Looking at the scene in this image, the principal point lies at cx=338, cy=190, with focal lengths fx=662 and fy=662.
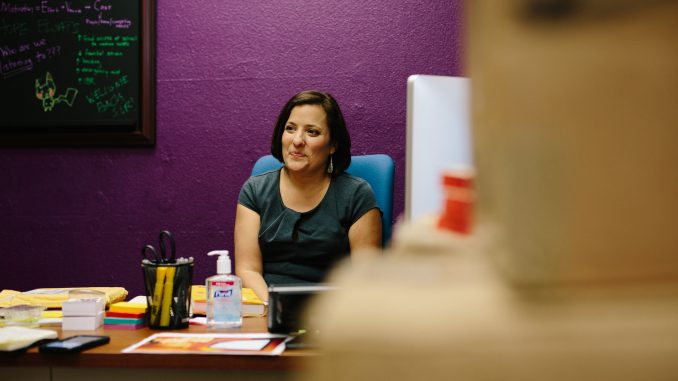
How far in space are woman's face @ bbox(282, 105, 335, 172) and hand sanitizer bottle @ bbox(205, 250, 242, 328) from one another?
85cm

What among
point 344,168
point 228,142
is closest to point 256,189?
point 344,168

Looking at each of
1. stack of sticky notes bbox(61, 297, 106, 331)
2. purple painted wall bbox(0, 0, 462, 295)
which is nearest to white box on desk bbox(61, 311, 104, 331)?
stack of sticky notes bbox(61, 297, 106, 331)

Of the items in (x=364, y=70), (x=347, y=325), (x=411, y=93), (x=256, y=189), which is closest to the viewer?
(x=347, y=325)

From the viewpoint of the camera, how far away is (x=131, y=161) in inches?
118

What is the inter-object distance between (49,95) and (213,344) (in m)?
2.17

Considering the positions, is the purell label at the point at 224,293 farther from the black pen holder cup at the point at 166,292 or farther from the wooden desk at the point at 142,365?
the wooden desk at the point at 142,365

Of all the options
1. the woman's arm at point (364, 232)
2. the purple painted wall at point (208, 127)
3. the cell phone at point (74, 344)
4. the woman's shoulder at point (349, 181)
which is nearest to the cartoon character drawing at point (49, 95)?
the purple painted wall at point (208, 127)

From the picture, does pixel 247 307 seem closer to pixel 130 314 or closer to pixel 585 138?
pixel 130 314

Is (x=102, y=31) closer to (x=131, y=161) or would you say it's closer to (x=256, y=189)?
(x=131, y=161)

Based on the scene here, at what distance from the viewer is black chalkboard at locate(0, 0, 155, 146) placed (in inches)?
117

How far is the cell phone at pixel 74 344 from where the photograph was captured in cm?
123

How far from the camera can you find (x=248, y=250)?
2.30 m

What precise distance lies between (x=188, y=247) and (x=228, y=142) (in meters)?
0.51

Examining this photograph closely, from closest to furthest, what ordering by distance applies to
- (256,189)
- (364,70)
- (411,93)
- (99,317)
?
(411,93) < (99,317) < (256,189) < (364,70)
